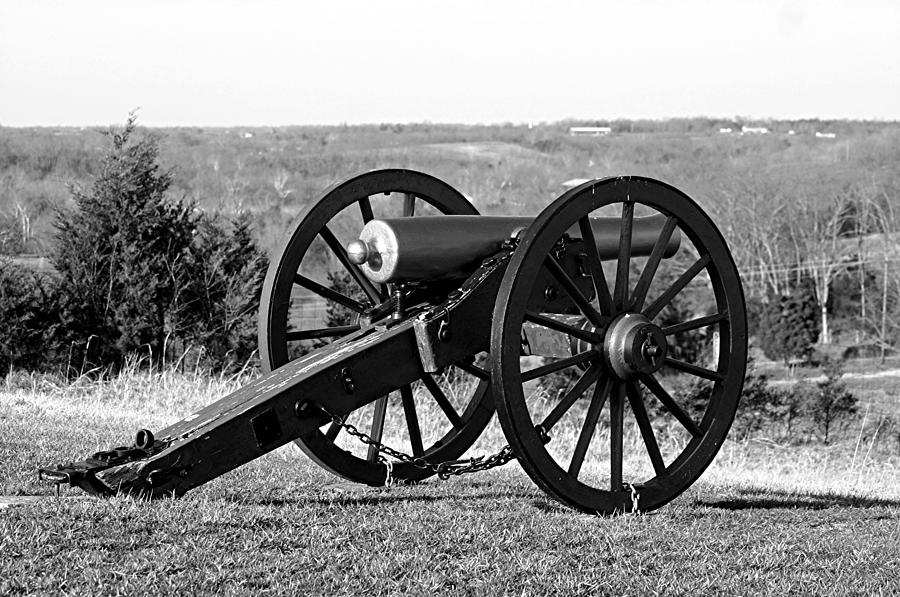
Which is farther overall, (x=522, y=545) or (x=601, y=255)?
(x=601, y=255)

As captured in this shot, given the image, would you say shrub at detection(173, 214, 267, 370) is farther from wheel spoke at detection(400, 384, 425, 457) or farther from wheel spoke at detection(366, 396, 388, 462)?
wheel spoke at detection(400, 384, 425, 457)

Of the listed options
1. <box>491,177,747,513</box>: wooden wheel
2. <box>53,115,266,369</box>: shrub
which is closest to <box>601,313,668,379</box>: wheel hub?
<box>491,177,747,513</box>: wooden wheel

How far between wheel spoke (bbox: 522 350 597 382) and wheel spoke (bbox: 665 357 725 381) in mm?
381

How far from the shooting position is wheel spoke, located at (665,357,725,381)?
5.55 metres

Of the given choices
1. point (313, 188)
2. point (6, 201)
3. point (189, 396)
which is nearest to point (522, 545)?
point (189, 396)

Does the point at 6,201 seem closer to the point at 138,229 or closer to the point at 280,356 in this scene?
the point at 138,229

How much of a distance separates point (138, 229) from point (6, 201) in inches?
1338

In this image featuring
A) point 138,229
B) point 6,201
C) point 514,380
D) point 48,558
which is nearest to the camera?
point 48,558

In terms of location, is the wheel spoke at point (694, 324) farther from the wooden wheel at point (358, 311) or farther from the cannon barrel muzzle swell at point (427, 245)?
the wooden wheel at point (358, 311)

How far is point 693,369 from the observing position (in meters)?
5.73

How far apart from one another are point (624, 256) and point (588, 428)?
0.87 meters

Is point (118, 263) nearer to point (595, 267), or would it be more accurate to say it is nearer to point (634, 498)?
point (595, 267)

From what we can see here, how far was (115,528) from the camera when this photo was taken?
14.3 ft

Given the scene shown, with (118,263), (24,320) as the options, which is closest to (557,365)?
(24,320)
